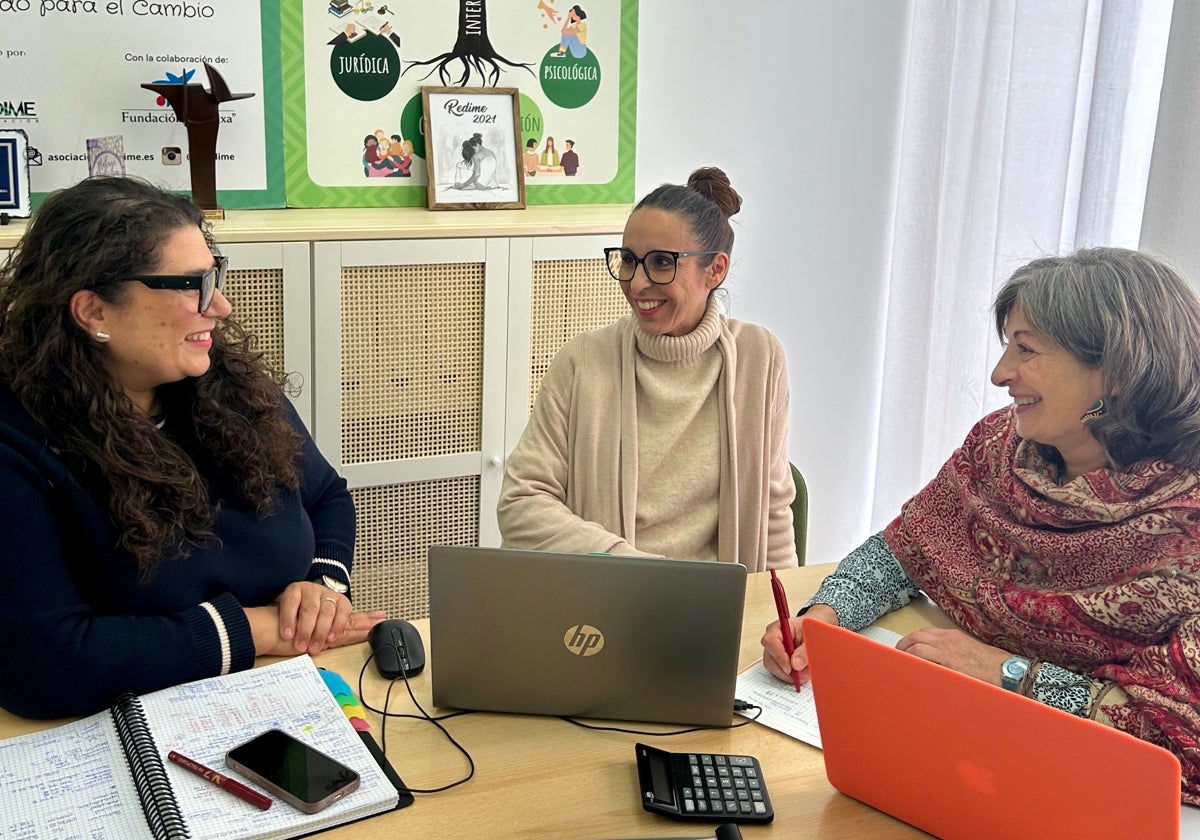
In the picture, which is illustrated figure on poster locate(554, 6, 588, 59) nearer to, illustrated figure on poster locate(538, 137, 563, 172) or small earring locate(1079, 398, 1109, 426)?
illustrated figure on poster locate(538, 137, 563, 172)

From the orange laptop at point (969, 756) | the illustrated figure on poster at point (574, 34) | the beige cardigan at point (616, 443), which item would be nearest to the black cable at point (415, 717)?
the orange laptop at point (969, 756)

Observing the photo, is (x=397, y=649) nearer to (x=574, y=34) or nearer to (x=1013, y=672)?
(x=1013, y=672)

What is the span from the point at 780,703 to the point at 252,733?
0.68 meters

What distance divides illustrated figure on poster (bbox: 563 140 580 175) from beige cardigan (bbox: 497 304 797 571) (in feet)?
3.18

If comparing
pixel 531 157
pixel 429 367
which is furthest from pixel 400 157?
pixel 429 367

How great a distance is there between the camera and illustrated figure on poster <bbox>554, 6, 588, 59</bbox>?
3027mm

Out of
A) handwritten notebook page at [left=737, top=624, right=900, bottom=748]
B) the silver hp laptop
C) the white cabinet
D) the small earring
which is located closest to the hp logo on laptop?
the silver hp laptop

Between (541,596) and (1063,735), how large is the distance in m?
0.61

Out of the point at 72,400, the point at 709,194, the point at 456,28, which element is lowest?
the point at 72,400

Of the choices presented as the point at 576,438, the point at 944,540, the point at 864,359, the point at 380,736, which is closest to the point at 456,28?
the point at 576,438

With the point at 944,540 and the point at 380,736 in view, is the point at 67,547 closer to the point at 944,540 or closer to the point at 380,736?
the point at 380,736

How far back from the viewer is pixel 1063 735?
3.64 feet

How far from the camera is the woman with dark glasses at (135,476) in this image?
1.51 meters

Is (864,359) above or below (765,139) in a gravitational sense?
below
